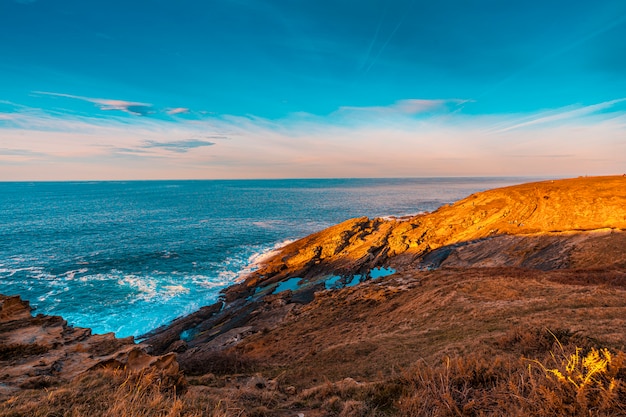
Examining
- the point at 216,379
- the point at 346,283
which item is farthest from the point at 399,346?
the point at 346,283

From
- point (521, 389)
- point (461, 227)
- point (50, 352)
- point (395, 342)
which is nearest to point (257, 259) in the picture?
point (461, 227)

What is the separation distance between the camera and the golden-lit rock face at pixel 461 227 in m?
36.0

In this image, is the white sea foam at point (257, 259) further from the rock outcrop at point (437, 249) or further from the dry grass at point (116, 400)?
the dry grass at point (116, 400)

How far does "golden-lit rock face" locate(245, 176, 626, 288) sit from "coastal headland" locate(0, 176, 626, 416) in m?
0.36

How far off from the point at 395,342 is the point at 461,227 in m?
33.8

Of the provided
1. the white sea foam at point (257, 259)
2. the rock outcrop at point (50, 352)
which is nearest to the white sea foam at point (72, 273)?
the white sea foam at point (257, 259)

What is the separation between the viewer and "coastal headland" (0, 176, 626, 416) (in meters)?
6.07

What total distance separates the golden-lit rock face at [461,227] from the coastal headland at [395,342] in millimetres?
360

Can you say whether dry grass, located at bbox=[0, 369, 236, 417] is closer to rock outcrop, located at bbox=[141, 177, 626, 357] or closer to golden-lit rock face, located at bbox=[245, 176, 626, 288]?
rock outcrop, located at bbox=[141, 177, 626, 357]

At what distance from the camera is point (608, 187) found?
40562 mm

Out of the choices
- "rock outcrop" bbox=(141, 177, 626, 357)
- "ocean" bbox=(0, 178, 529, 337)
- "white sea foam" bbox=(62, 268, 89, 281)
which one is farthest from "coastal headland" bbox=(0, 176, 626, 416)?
"white sea foam" bbox=(62, 268, 89, 281)

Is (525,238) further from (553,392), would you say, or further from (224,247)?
(224,247)

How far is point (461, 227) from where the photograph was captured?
42.9 meters

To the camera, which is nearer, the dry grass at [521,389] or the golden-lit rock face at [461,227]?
the dry grass at [521,389]
